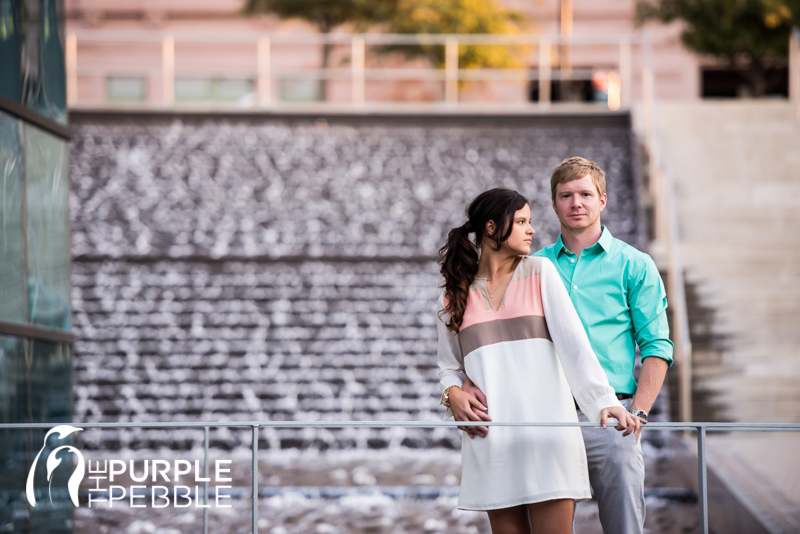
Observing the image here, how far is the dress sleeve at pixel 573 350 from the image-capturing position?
109 inches

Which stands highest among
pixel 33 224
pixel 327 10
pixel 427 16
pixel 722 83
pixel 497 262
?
pixel 327 10

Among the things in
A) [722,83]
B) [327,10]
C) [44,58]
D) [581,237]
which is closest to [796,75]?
[327,10]

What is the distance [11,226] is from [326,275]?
6.37 meters

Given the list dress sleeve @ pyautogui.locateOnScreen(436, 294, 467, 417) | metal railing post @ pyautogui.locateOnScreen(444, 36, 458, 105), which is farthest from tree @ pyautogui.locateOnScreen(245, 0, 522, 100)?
dress sleeve @ pyautogui.locateOnScreen(436, 294, 467, 417)

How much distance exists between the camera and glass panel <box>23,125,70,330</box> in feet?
18.3

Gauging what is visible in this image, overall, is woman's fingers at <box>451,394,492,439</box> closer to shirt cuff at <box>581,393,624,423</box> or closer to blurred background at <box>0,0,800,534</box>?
Result: shirt cuff at <box>581,393,624,423</box>

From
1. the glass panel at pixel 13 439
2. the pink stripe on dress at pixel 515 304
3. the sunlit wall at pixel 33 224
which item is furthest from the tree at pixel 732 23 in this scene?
the pink stripe on dress at pixel 515 304

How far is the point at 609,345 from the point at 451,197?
992 centimetres

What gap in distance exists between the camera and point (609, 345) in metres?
Answer: 3.05

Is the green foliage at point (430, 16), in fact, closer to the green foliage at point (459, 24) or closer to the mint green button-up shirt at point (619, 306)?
the green foliage at point (459, 24)

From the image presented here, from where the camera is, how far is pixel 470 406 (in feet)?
9.46

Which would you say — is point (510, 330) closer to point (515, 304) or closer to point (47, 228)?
point (515, 304)

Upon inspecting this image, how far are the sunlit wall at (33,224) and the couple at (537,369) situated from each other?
278 cm

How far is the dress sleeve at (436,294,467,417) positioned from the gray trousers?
0.43 meters
